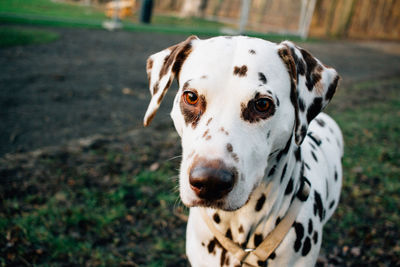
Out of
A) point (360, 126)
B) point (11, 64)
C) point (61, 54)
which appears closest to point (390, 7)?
point (360, 126)

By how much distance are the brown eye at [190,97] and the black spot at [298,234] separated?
3.56 ft

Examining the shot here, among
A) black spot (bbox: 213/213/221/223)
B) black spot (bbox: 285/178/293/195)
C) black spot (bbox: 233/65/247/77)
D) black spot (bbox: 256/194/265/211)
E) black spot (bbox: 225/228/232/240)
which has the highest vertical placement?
black spot (bbox: 233/65/247/77)

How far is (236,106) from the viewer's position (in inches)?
76.6

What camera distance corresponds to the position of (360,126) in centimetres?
712

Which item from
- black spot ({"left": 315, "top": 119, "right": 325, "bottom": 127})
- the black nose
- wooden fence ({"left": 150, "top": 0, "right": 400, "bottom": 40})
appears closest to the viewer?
the black nose

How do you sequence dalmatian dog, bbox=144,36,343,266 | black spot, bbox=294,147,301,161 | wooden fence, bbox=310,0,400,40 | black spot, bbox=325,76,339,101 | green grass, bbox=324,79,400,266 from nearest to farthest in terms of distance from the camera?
dalmatian dog, bbox=144,36,343,266, black spot, bbox=325,76,339,101, black spot, bbox=294,147,301,161, green grass, bbox=324,79,400,266, wooden fence, bbox=310,0,400,40

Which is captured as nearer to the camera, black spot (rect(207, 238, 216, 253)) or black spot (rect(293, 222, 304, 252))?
A: black spot (rect(293, 222, 304, 252))

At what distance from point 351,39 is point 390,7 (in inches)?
180

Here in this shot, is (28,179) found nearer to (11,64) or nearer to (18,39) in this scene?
(11,64)

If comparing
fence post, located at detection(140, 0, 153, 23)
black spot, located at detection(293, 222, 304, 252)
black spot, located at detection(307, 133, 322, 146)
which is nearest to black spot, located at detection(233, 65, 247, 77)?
black spot, located at detection(293, 222, 304, 252)

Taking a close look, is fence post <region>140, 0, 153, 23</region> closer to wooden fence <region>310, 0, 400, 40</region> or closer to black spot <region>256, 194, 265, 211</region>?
wooden fence <region>310, 0, 400, 40</region>

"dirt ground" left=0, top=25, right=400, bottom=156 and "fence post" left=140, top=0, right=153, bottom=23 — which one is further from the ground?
"fence post" left=140, top=0, right=153, bottom=23

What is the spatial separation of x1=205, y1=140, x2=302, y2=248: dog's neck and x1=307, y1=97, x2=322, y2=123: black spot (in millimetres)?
217

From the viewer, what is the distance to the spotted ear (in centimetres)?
232
